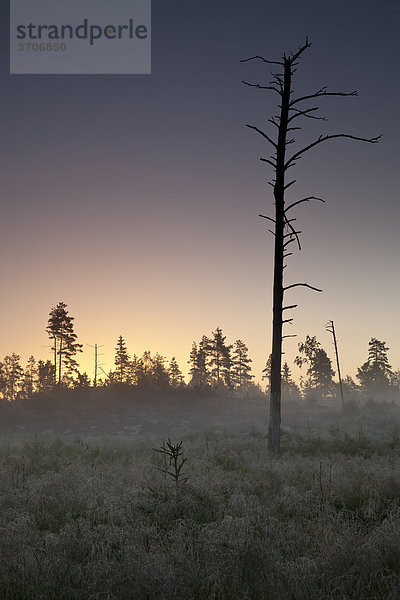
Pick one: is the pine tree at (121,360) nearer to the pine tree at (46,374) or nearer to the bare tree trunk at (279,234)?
the pine tree at (46,374)

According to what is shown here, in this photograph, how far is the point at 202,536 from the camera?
4.61 metres

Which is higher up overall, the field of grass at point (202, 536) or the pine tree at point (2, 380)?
the field of grass at point (202, 536)

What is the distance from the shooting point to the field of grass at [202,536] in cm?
351

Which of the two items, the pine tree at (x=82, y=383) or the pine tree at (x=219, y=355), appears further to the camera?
the pine tree at (x=219, y=355)

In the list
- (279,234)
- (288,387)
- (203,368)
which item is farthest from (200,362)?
(279,234)

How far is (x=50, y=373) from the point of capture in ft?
210

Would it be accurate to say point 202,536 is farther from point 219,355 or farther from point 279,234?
point 219,355

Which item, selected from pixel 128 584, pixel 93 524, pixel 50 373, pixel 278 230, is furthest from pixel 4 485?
pixel 50 373

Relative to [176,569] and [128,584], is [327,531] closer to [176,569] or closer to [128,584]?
[176,569]

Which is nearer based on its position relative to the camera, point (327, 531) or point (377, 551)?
point (377, 551)

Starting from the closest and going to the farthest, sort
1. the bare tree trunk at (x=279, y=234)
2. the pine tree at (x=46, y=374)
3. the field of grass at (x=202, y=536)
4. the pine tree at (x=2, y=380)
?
the field of grass at (x=202, y=536)
the bare tree trunk at (x=279, y=234)
the pine tree at (x=46, y=374)
the pine tree at (x=2, y=380)

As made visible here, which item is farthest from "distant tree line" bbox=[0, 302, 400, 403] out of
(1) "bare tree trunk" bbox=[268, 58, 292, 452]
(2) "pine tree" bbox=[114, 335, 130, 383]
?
(1) "bare tree trunk" bbox=[268, 58, 292, 452]

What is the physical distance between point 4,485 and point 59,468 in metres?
2.16

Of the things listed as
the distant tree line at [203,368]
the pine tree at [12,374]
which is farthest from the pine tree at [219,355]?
the pine tree at [12,374]
